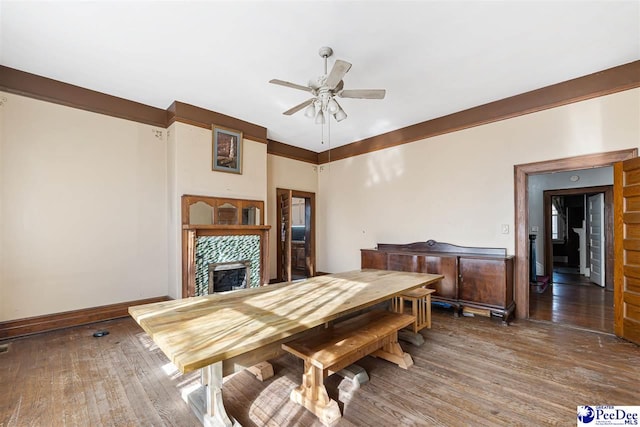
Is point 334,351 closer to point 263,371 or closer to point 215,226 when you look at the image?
point 263,371

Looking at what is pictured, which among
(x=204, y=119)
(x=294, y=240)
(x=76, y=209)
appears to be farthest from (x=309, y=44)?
(x=294, y=240)

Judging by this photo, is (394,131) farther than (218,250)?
Yes

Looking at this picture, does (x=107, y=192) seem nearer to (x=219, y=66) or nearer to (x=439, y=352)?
(x=219, y=66)

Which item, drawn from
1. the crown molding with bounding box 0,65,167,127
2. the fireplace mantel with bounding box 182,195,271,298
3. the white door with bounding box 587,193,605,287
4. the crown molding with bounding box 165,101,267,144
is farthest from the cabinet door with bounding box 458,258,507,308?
the crown molding with bounding box 0,65,167,127

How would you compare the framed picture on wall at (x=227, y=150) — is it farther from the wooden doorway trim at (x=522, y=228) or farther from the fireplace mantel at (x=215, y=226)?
the wooden doorway trim at (x=522, y=228)

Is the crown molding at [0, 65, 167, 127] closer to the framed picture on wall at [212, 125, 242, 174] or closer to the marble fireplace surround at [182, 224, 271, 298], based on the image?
the framed picture on wall at [212, 125, 242, 174]

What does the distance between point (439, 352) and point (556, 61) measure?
10.6 feet

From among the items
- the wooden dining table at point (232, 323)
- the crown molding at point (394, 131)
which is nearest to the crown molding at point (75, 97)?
the crown molding at point (394, 131)

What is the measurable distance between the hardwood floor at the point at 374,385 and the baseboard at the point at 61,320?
0.18 metres

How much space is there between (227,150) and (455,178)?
11.7 ft

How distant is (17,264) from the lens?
307cm

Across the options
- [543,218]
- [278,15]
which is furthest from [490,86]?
[543,218]

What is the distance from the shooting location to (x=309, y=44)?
261 cm

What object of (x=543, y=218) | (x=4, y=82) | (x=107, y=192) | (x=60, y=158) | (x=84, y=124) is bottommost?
(x=543, y=218)
